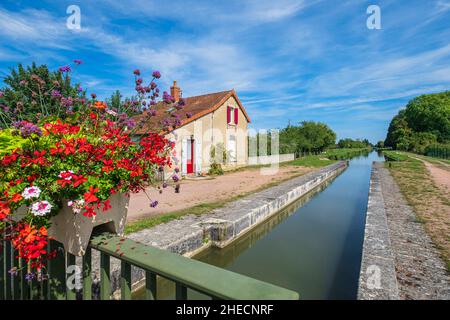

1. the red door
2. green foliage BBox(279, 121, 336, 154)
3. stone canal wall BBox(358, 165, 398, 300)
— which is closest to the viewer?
stone canal wall BBox(358, 165, 398, 300)

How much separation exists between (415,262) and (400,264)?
0.25 m

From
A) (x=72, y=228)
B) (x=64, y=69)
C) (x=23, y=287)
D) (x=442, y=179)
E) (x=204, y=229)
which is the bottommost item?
(x=204, y=229)

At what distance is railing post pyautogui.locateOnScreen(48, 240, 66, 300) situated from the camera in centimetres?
133

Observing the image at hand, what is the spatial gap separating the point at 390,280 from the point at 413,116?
7041cm

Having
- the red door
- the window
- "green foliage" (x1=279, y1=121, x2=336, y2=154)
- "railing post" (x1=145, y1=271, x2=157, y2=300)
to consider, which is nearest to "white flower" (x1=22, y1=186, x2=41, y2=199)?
"railing post" (x1=145, y1=271, x2=157, y2=300)

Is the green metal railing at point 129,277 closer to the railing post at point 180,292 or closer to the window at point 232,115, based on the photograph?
the railing post at point 180,292

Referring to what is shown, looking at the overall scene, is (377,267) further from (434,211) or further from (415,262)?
(434,211)

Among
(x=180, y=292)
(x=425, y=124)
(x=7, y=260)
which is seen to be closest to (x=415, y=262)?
(x=180, y=292)

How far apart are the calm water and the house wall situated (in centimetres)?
770

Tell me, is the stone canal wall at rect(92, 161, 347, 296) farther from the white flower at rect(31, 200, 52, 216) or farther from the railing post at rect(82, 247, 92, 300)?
the white flower at rect(31, 200, 52, 216)

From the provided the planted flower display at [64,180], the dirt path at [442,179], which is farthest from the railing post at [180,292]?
the dirt path at [442,179]

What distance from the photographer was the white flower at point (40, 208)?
1001 mm

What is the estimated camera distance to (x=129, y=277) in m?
1.16

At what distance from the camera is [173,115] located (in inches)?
65.3
